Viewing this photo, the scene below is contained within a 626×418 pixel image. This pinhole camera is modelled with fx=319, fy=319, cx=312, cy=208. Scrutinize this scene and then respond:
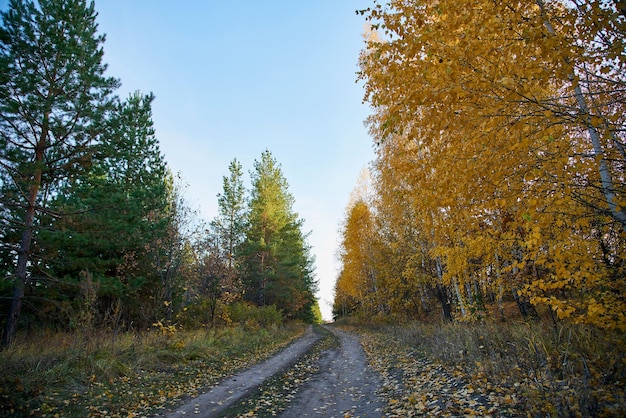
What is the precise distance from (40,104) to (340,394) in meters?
11.7

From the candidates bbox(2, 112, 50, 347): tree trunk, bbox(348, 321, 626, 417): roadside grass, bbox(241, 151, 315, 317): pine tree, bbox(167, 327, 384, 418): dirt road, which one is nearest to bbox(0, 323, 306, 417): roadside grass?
bbox(167, 327, 384, 418): dirt road

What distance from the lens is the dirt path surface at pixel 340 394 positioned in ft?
18.0

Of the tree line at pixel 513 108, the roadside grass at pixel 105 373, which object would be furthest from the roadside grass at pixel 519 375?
the roadside grass at pixel 105 373

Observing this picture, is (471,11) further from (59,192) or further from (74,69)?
(59,192)

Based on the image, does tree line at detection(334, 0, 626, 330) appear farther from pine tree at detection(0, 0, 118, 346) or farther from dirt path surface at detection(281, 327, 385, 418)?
pine tree at detection(0, 0, 118, 346)

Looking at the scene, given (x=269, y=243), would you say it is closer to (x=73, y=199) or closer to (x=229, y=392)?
(x=73, y=199)

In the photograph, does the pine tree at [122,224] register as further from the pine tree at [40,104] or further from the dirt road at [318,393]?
the dirt road at [318,393]

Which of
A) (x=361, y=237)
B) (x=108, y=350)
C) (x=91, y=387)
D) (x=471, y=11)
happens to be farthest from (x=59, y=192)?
(x=361, y=237)

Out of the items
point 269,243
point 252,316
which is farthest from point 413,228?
point 269,243

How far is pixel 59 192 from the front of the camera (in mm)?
11469

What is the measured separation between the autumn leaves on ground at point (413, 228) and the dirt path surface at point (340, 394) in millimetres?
411

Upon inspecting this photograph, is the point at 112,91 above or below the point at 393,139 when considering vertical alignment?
above

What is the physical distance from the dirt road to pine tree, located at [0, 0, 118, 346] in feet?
22.3

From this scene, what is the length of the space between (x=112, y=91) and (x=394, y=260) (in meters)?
13.8
